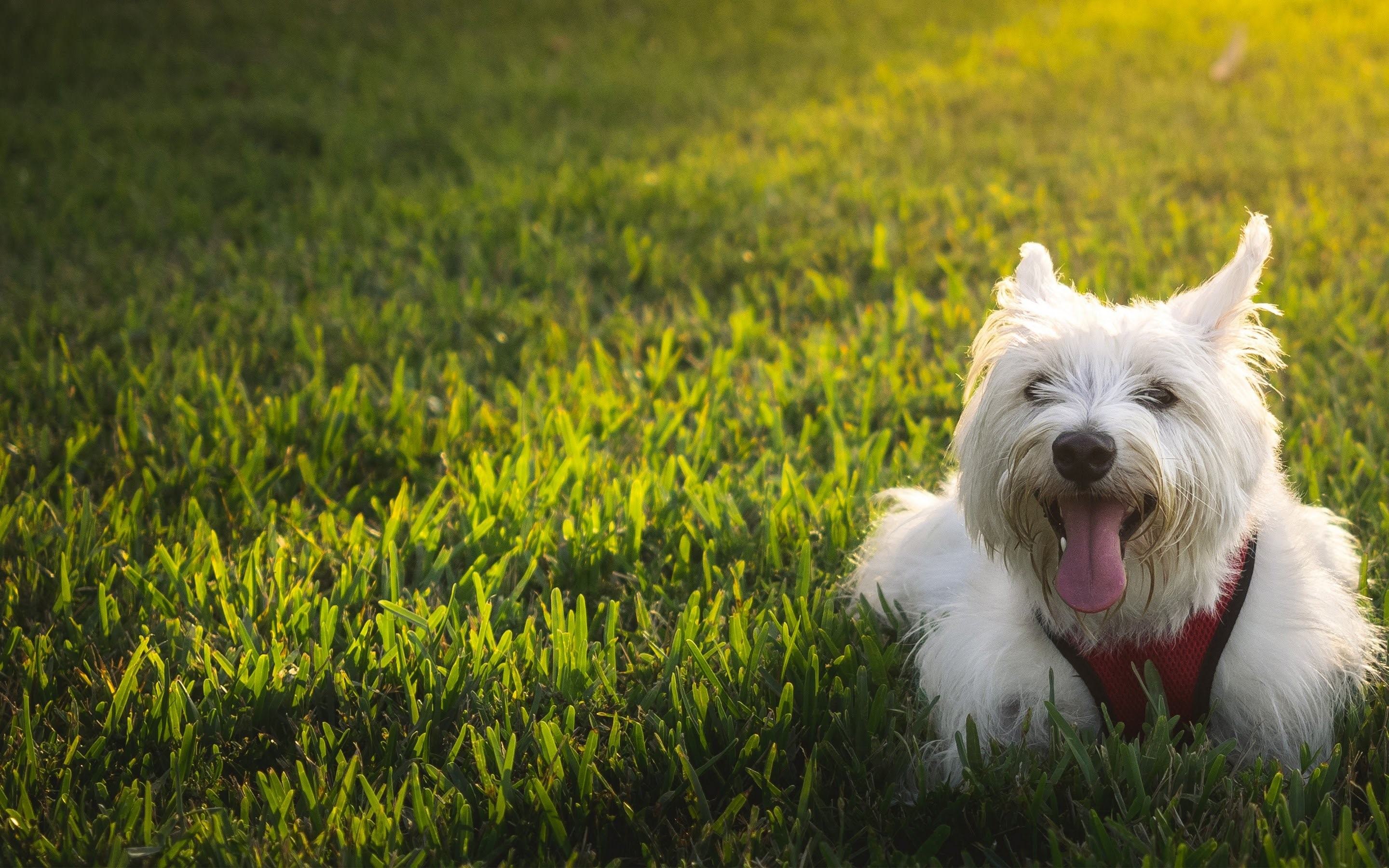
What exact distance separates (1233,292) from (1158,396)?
1.00 ft

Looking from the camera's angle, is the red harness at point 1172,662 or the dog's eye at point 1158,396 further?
the red harness at point 1172,662

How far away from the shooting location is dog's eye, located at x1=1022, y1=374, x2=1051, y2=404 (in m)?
2.33

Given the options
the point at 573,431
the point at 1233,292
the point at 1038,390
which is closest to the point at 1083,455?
the point at 1038,390

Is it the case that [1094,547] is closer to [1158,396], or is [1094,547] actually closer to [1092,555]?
[1092,555]

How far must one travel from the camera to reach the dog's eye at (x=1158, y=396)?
7.49ft

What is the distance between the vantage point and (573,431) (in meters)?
4.18

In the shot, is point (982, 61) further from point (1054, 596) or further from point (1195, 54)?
point (1054, 596)

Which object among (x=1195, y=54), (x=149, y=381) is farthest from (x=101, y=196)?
(x=1195, y=54)

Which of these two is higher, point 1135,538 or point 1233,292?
point 1233,292

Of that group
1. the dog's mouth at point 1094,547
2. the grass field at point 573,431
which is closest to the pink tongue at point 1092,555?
the dog's mouth at point 1094,547

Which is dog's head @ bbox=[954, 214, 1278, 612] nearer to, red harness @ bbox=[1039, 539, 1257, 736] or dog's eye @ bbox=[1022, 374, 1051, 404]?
dog's eye @ bbox=[1022, 374, 1051, 404]

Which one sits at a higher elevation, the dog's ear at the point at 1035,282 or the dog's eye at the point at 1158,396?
the dog's ear at the point at 1035,282

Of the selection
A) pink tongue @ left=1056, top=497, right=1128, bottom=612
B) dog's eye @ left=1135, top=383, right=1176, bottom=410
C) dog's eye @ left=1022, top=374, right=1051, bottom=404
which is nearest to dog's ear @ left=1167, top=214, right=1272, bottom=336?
dog's eye @ left=1135, top=383, right=1176, bottom=410

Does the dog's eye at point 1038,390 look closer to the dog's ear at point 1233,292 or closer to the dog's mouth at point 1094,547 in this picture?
the dog's mouth at point 1094,547
